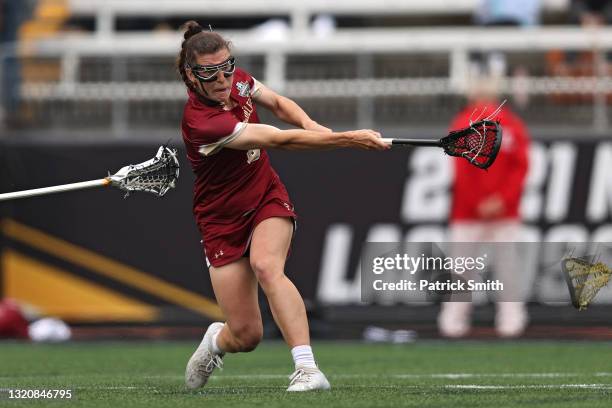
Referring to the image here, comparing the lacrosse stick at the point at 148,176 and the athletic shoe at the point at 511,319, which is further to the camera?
the athletic shoe at the point at 511,319

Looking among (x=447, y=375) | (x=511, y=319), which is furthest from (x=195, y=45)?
(x=511, y=319)

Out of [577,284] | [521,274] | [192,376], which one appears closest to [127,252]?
[521,274]

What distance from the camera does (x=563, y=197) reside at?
13.1 m

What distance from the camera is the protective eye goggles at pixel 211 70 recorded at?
6789mm

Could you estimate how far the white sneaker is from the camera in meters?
6.75

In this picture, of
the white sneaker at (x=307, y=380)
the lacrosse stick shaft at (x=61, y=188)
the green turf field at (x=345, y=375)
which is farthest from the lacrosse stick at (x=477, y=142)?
the lacrosse stick shaft at (x=61, y=188)

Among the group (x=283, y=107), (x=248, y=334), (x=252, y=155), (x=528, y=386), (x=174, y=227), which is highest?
(x=283, y=107)

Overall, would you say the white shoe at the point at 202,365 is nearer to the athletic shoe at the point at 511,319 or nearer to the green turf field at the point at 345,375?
the green turf field at the point at 345,375

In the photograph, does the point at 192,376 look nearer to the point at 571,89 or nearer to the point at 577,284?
the point at 577,284

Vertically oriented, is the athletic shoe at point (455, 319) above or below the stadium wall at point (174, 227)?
below

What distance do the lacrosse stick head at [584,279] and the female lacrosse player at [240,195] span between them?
1136 mm

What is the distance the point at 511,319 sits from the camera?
12.4 m

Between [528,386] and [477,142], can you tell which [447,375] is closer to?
[528,386]

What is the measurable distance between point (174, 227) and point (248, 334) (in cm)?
630
